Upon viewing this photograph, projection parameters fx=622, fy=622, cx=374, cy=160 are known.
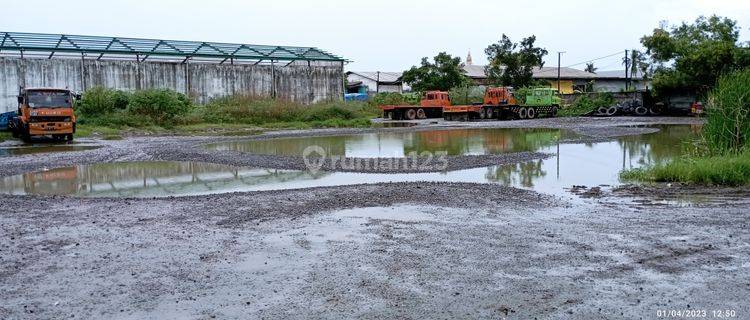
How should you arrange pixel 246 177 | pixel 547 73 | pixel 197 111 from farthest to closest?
1. pixel 547 73
2. pixel 197 111
3. pixel 246 177

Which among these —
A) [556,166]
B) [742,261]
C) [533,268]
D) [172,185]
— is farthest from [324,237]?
[556,166]

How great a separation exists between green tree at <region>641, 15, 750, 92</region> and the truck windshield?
112 ft

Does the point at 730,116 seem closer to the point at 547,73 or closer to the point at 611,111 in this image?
the point at 611,111

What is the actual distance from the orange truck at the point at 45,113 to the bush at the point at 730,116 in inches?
856

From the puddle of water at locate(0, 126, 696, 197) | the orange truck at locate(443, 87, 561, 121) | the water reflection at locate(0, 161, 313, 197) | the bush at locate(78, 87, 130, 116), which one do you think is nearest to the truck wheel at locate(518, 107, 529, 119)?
the orange truck at locate(443, 87, 561, 121)

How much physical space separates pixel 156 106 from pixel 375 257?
2985cm

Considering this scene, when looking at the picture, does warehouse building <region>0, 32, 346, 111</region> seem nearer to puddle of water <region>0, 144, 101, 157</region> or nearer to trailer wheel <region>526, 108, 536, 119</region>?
trailer wheel <region>526, 108, 536, 119</region>

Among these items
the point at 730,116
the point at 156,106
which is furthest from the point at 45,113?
the point at 730,116

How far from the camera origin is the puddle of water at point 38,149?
20.0 metres

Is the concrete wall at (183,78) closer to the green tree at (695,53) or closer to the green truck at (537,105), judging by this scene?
the green truck at (537,105)

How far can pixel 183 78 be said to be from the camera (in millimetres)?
41562

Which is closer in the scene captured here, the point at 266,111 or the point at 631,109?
the point at 266,111

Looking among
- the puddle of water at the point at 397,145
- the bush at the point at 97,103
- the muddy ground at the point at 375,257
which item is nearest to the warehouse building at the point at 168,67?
the bush at the point at 97,103

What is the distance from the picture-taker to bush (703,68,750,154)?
486 inches
